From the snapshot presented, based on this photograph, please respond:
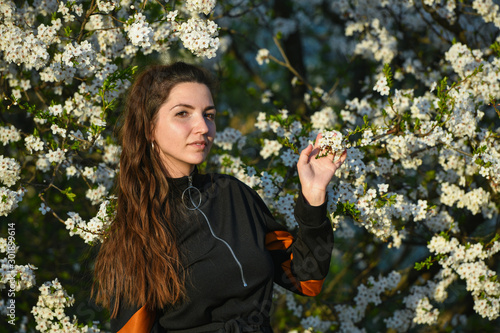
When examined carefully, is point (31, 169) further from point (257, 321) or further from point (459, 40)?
point (459, 40)

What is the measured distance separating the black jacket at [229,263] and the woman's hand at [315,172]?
0.13 ft

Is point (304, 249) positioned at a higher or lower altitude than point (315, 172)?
lower

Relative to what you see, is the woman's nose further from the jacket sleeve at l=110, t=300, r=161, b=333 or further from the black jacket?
the jacket sleeve at l=110, t=300, r=161, b=333

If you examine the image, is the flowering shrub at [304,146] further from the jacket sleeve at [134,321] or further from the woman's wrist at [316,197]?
the jacket sleeve at [134,321]

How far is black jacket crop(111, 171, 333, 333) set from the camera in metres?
2.12

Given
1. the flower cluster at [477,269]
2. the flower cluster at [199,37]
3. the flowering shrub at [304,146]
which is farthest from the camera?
the flower cluster at [477,269]

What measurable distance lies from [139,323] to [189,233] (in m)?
0.41

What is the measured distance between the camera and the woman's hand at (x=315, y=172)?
2.17 metres

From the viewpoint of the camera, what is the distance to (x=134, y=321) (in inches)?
81.7

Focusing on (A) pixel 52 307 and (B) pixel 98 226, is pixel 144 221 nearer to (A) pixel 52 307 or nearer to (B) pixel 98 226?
(B) pixel 98 226

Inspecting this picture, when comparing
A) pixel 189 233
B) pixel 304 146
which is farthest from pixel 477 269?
pixel 189 233

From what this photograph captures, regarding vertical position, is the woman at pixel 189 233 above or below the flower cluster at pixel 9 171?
below

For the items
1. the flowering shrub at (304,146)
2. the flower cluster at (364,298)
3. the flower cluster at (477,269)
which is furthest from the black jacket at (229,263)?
the flower cluster at (364,298)

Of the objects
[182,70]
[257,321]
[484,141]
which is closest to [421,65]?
[484,141]
